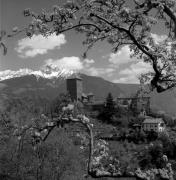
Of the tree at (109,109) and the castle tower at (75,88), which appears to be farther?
the castle tower at (75,88)

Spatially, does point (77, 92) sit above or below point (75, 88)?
below

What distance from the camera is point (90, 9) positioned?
7.20 m

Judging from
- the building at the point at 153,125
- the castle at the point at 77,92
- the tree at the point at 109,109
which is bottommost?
the building at the point at 153,125

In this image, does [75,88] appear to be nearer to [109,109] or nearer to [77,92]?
[77,92]

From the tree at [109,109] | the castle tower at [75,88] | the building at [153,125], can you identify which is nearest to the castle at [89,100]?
the castle tower at [75,88]

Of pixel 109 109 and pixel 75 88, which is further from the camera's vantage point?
pixel 75 88

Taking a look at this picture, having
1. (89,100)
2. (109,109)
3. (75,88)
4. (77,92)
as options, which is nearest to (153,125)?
(109,109)

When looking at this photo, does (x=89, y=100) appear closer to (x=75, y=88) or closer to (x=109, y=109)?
(x=75, y=88)

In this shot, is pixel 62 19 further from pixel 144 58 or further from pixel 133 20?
pixel 144 58

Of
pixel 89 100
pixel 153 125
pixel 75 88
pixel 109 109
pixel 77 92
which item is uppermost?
pixel 75 88

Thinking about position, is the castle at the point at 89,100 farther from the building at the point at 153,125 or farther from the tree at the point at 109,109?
the tree at the point at 109,109

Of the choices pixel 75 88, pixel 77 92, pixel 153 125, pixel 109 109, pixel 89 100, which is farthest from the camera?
pixel 75 88

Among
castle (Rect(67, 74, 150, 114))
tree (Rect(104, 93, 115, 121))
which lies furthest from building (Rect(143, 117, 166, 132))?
tree (Rect(104, 93, 115, 121))

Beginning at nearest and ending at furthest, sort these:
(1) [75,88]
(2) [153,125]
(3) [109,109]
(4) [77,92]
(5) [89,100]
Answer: (2) [153,125], (3) [109,109], (5) [89,100], (4) [77,92], (1) [75,88]
